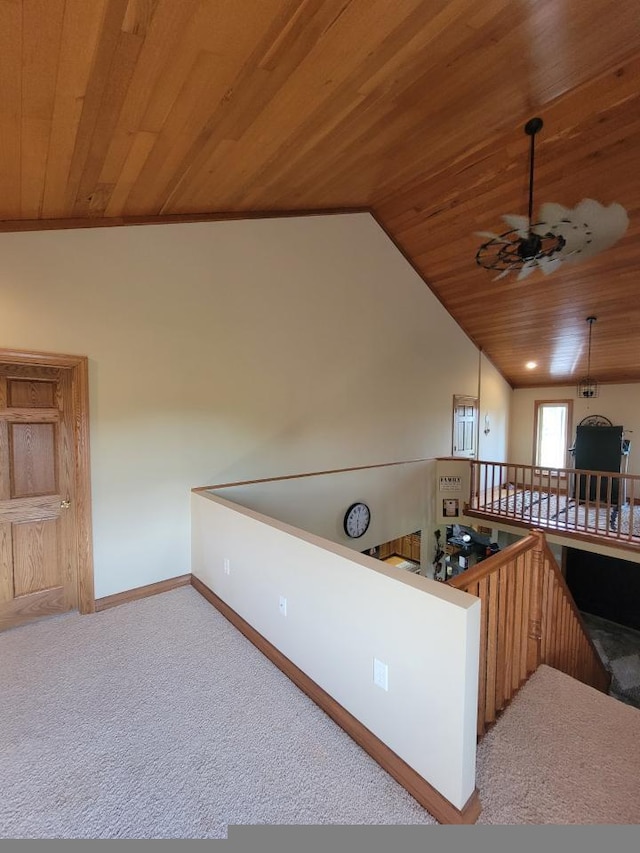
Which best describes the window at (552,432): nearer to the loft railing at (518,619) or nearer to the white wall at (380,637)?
the loft railing at (518,619)

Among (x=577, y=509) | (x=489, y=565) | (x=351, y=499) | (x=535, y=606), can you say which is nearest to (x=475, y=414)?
(x=577, y=509)

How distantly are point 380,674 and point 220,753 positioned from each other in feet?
2.72

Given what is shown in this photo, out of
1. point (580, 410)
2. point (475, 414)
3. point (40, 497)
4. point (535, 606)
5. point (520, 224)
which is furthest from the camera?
point (580, 410)

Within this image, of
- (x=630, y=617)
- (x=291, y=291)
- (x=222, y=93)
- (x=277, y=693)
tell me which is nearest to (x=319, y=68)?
(x=222, y=93)

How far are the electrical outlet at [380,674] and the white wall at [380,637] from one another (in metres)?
0.02

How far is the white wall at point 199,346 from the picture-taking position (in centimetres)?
289

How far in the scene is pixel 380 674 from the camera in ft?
5.67

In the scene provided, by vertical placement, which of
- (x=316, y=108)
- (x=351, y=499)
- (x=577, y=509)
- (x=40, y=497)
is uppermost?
(x=316, y=108)

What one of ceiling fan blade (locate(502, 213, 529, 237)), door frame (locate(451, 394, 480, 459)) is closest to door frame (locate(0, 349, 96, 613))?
ceiling fan blade (locate(502, 213, 529, 237))

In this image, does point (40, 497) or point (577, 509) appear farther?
point (577, 509)

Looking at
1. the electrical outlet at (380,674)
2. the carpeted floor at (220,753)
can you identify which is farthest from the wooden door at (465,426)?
the electrical outlet at (380,674)

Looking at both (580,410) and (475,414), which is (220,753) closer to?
(475,414)

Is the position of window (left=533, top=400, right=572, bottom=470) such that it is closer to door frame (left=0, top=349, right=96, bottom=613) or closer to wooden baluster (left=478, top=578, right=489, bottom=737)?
wooden baluster (left=478, top=578, right=489, bottom=737)

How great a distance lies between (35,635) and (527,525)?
5.75 meters
